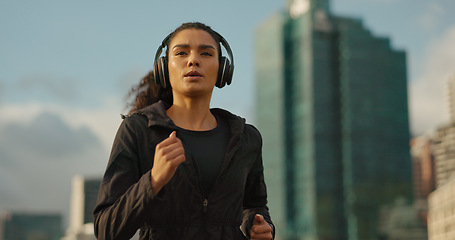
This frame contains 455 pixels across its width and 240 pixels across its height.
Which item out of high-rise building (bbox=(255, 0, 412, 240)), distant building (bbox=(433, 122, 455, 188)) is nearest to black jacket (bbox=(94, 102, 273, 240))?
high-rise building (bbox=(255, 0, 412, 240))

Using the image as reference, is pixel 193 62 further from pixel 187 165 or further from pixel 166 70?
pixel 187 165

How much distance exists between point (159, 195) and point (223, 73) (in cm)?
95

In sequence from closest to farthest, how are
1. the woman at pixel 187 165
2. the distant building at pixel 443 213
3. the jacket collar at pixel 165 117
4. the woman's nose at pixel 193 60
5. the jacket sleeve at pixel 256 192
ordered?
1. the woman at pixel 187 165
2. the jacket collar at pixel 165 117
3. the woman's nose at pixel 193 60
4. the jacket sleeve at pixel 256 192
5. the distant building at pixel 443 213

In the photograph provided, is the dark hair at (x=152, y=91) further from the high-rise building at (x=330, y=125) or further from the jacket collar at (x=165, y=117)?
the high-rise building at (x=330, y=125)

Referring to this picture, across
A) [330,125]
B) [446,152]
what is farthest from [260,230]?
[446,152]

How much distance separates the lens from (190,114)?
397 cm

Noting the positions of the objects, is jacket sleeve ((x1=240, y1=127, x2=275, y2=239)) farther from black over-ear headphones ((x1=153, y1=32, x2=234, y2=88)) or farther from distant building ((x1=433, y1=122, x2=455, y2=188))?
distant building ((x1=433, y1=122, x2=455, y2=188))

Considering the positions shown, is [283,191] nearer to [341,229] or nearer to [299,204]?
[299,204]

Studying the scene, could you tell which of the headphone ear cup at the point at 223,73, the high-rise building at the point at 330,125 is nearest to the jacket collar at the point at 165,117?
the headphone ear cup at the point at 223,73

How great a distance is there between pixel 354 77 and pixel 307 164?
19.2 m


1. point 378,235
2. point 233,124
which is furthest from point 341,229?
point 233,124

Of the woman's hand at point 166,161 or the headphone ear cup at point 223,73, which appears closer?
the woman's hand at point 166,161

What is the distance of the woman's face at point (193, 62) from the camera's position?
3891 mm

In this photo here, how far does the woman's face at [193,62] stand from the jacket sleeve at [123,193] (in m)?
0.41
